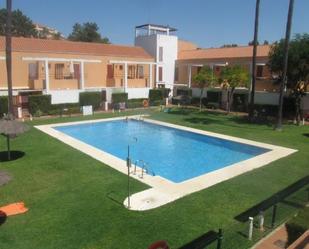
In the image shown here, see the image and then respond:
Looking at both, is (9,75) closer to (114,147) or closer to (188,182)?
(114,147)

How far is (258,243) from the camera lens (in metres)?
8.31

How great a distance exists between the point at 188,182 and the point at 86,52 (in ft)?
82.5

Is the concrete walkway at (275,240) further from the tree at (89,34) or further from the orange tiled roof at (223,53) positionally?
the tree at (89,34)

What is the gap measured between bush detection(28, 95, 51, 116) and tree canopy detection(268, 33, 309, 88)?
787 inches

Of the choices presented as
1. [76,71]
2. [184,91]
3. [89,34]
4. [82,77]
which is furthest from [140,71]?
[89,34]

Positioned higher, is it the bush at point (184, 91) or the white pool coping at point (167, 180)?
the bush at point (184, 91)

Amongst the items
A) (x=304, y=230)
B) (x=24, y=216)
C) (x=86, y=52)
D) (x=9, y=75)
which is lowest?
(x=24, y=216)

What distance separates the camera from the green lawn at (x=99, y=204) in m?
8.70

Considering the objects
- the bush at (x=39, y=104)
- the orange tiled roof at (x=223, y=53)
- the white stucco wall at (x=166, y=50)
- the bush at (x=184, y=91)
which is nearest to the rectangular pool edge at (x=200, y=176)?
the bush at (x=39, y=104)

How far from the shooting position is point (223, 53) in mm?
37438

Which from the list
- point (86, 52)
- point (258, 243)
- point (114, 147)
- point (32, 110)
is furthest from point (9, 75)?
point (258, 243)

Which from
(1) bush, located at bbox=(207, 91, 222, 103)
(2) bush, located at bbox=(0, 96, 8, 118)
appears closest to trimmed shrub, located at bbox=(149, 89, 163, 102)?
(1) bush, located at bbox=(207, 91, 222, 103)

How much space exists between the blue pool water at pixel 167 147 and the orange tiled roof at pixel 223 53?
14713 millimetres

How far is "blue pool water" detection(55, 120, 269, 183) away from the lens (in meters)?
16.9
